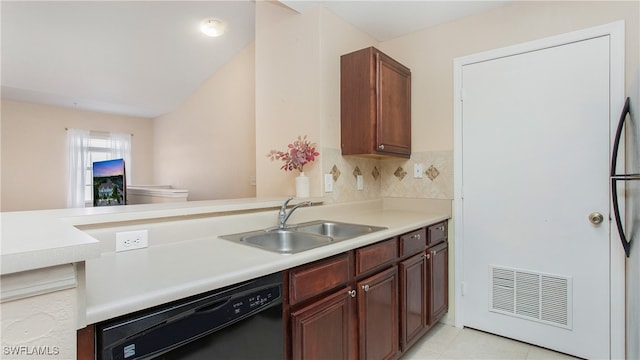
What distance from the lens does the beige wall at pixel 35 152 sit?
16.5 ft

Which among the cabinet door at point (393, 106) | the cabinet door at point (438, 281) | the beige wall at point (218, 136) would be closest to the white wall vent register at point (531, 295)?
the cabinet door at point (438, 281)

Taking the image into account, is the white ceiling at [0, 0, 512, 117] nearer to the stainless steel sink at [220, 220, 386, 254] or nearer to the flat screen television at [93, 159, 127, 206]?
the flat screen television at [93, 159, 127, 206]

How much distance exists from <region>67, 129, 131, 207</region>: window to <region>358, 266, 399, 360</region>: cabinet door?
19.3 feet

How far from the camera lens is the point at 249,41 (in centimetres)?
375

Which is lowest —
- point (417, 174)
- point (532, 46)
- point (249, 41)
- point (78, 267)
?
point (78, 267)

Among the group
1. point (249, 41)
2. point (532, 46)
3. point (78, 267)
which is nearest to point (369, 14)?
point (532, 46)

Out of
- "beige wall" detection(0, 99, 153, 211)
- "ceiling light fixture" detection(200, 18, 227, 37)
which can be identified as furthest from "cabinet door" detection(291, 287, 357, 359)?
"beige wall" detection(0, 99, 153, 211)

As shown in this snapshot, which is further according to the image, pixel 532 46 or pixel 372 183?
pixel 372 183

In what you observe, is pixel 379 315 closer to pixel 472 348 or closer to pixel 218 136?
pixel 472 348

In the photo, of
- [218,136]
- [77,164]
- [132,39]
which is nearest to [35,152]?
[77,164]

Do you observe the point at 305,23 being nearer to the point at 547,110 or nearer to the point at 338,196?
the point at 338,196

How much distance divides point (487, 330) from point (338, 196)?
150 centimetres

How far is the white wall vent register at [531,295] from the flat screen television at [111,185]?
319 centimetres

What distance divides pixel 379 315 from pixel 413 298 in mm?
429
